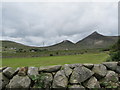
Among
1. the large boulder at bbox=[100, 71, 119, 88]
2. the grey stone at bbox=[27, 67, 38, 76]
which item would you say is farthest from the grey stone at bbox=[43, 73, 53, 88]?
the large boulder at bbox=[100, 71, 119, 88]

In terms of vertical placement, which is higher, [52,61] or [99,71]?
[99,71]

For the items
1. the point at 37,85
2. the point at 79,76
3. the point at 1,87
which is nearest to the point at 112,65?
the point at 79,76

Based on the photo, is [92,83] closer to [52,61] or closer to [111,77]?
[111,77]

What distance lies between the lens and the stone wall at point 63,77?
10.8 ft

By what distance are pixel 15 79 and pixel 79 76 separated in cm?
207

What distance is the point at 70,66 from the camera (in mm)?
3602

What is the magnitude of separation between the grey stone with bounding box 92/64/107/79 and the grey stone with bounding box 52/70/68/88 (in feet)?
Answer: 3.45

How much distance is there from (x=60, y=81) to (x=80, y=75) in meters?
0.68

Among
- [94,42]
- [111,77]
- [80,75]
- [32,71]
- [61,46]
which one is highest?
[94,42]

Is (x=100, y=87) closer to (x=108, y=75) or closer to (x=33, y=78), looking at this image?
(x=108, y=75)

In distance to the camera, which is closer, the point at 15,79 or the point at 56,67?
the point at 15,79

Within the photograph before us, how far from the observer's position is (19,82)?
3246mm

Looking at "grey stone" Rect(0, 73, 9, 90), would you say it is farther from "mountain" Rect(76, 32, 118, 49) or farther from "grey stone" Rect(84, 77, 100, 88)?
"mountain" Rect(76, 32, 118, 49)

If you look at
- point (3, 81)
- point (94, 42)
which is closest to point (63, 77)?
point (3, 81)
